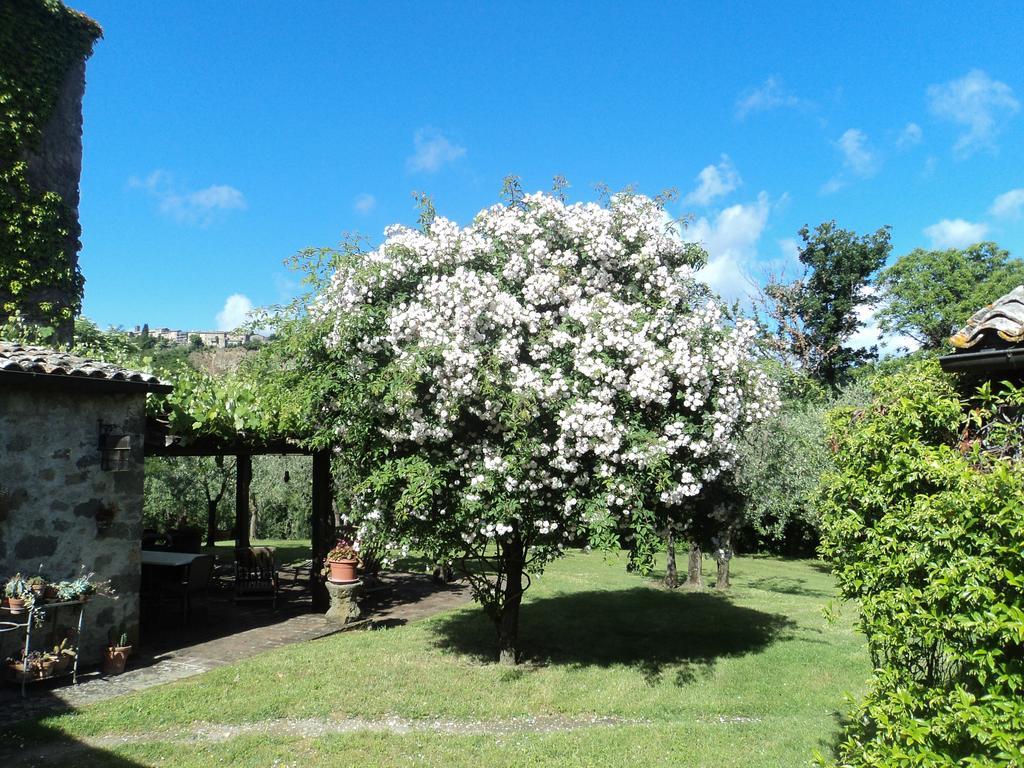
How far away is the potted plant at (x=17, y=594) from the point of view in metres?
6.96

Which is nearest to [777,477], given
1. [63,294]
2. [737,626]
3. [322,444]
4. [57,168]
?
[737,626]

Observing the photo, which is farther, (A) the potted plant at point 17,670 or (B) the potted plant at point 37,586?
(B) the potted plant at point 37,586

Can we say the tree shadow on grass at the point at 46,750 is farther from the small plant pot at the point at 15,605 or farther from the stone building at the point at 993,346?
the stone building at the point at 993,346

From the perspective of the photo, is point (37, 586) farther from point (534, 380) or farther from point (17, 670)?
point (534, 380)

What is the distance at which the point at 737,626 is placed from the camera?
37.2ft

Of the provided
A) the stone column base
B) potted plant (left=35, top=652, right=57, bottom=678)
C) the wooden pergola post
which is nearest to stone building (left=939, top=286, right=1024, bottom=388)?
potted plant (left=35, top=652, right=57, bottom=678)

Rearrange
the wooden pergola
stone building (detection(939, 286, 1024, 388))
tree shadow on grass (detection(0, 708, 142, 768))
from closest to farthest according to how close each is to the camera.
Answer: stone building (detection(939, 286, 1024, 388)) < tree shadow on grass (detection(0, 708, 142, 768)) < the wooden pergola

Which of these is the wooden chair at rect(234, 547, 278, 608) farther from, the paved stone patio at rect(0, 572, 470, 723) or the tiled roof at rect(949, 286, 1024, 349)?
the tiled roof at rect(949, 286, 1024, 349)

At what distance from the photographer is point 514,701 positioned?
24.0ft

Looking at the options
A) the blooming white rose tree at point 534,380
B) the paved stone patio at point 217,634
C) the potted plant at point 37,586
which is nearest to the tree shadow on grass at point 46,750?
the paved stone patio at point 217,634

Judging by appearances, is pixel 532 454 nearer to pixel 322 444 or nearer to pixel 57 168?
pixel 322 444

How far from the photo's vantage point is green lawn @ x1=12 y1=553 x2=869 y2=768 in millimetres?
5863

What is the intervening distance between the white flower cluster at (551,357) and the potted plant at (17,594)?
13.6ft

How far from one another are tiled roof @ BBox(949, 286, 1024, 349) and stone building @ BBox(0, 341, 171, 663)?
27.5 feet
